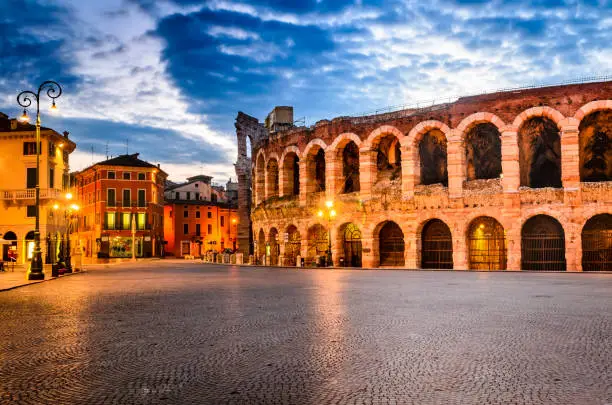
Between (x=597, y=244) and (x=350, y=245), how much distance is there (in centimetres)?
1671

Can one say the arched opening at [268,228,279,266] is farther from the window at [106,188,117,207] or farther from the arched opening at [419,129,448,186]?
the window at [106,188,117,207]

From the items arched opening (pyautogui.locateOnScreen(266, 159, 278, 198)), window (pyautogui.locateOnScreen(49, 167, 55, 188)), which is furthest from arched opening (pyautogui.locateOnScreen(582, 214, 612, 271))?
window (pyautogui.locateOnScreen(49, 167, 55, 188))

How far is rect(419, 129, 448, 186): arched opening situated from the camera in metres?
41.7

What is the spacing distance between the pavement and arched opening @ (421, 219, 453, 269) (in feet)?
71.1

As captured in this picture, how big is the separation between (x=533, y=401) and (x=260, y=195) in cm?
4752

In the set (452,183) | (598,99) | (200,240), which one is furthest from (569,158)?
(200,240)

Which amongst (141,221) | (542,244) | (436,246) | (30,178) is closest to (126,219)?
(141,221)

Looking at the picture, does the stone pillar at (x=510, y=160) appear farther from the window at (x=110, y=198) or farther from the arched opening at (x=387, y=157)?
the window at (x=110, y=198)

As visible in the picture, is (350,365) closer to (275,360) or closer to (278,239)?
(275,360)

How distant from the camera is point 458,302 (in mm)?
14961

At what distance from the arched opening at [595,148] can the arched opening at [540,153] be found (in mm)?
1615

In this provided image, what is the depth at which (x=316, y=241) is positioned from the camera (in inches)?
1743

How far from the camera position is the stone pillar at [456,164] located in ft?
116

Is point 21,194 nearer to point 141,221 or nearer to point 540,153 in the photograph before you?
point 141,221
